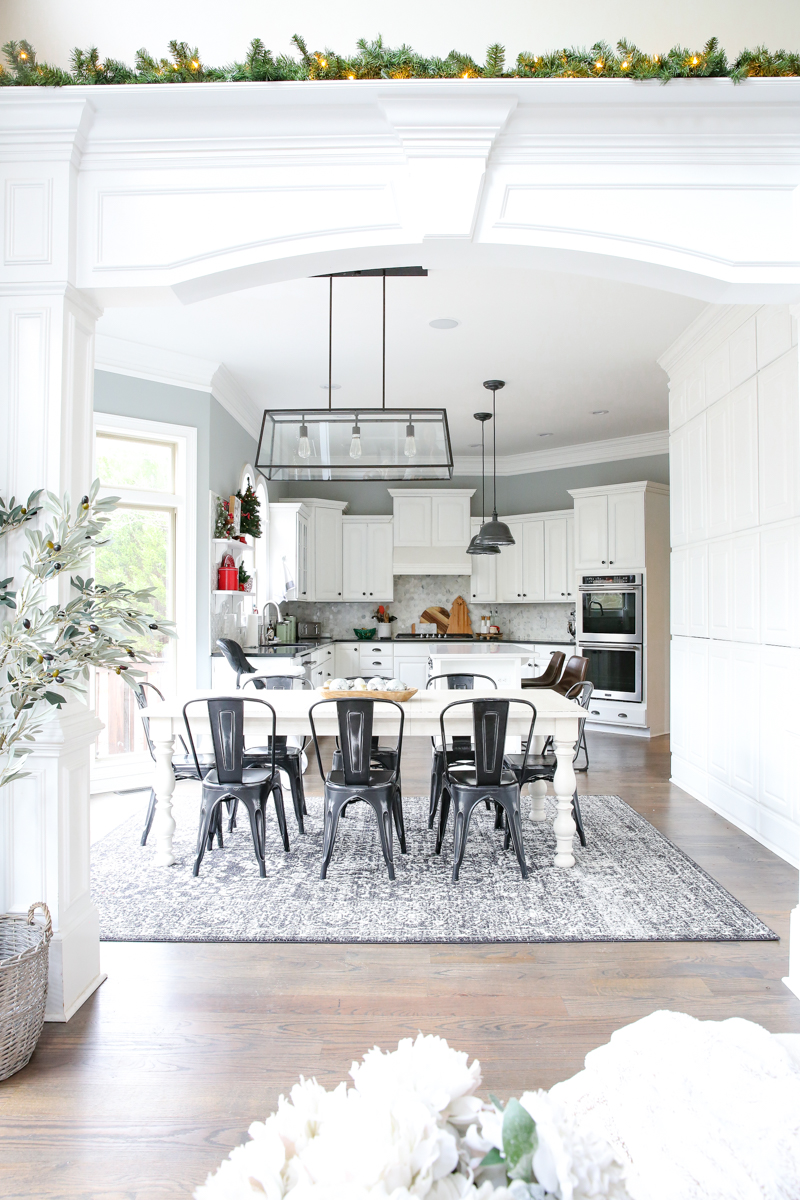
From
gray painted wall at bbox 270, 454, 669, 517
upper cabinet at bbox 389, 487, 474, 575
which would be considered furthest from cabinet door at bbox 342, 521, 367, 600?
upper cabinet at bbox 389, 487, 474, 575

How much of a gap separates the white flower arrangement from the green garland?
2602mm

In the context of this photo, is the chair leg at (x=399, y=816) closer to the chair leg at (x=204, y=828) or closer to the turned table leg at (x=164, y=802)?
the chair leg at (x=204, y=828)

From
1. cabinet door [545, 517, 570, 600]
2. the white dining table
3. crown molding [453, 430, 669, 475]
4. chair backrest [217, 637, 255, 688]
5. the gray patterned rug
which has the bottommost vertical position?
the gray patterned rug

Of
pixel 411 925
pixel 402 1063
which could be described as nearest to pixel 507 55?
pixel 402 1063

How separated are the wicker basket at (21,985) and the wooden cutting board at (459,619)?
6.76 metres

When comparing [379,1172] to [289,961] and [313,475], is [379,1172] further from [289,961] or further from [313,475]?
[313,475]

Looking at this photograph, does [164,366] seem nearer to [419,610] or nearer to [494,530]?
[494,530]

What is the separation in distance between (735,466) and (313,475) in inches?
96.7

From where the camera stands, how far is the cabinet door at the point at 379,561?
8.48 metres

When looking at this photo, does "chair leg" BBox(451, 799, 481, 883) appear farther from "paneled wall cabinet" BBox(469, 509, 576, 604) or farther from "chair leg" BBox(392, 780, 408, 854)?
"paneled wall cabinet" BBox(469, 509, 576, 604)

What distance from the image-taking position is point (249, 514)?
5.94m

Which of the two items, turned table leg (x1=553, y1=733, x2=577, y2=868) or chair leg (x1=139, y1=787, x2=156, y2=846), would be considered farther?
chair leg (x1=139, y1=787, x2=156, y2=846)

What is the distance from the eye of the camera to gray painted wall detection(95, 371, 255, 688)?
4.78 meters

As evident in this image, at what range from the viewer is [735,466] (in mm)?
4125
